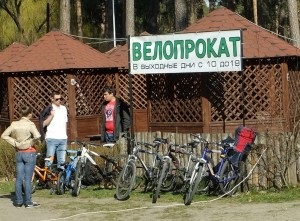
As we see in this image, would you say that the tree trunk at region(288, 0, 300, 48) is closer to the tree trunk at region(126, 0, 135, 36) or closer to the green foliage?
the tree trunk at region(126, 0, 135, 36)

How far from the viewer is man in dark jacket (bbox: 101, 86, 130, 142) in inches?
610

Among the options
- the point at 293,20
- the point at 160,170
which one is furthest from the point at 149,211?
the point at 293,20

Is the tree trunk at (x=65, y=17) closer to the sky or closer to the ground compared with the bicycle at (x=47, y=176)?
closer to the sky

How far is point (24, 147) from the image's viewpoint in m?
13.0

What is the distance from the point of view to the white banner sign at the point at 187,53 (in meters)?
14.1

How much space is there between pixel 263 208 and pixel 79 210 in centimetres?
275

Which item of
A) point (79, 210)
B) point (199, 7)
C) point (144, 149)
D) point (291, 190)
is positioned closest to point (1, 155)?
point (144, 149)

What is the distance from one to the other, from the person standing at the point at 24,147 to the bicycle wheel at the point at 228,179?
2.92 meters

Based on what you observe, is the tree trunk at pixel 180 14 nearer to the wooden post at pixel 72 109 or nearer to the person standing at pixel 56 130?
the wooden post at pixel 72 109

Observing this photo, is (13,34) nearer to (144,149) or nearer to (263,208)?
(144,149)

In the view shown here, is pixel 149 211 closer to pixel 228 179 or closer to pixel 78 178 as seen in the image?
pixel 228 179

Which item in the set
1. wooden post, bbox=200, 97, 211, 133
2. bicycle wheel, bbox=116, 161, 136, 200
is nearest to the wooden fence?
bicycle wheel, bbox=116, 161, 136, 200

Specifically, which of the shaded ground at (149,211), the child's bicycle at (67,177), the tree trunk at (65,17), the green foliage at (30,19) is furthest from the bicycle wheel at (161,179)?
the green foliage at (30,19)

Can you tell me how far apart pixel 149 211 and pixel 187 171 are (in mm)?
1335
